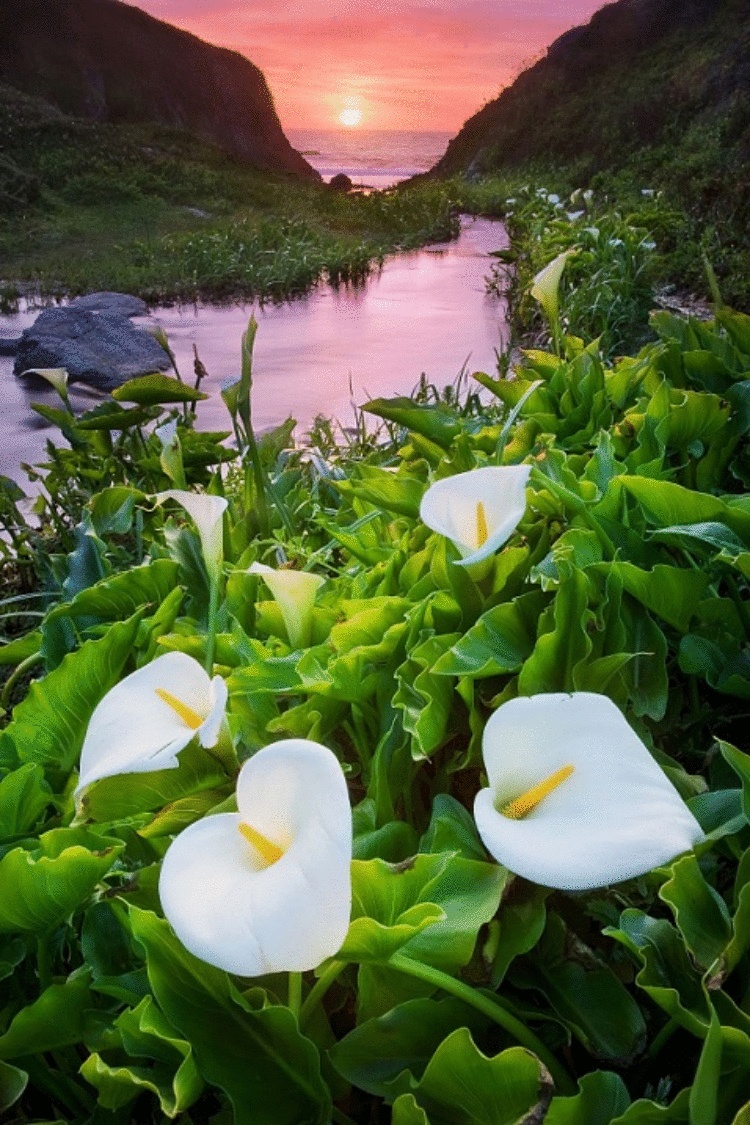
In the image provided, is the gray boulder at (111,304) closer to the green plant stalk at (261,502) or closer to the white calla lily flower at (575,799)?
the green plant stalk at (261,502)

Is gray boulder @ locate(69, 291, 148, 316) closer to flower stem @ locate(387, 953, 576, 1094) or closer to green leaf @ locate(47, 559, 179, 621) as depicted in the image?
green leaf @ locate(47, 559, 179, 621)

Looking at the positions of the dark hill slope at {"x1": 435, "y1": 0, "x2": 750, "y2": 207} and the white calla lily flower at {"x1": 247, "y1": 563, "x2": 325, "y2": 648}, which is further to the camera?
the dark hill slope at {"x1": 435, "y1": 0, "x2": 750, "y2": 207}

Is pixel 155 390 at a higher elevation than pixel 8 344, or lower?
higher

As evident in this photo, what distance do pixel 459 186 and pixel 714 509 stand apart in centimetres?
769

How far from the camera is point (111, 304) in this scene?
3.30m

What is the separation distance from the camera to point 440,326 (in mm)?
3340

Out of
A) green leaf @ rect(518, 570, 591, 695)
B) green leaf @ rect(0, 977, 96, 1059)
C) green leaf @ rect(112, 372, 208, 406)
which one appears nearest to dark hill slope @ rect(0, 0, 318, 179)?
green leaf @ rect(112, 372, 208, 406)

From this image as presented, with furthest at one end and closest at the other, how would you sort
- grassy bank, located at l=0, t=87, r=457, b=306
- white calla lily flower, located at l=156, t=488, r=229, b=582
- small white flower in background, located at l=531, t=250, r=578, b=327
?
grassy bank, located at l=0, t=87, r=457, b=306
small white flower in background, located at l=531, t=250, r=578, b=327
white calla lily flower, located at l=156, t=488, r=229, b=582

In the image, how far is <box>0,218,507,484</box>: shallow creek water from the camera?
2666mm

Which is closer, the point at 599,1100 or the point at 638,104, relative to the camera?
the point at 599,1100

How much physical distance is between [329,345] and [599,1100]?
317 centimetres

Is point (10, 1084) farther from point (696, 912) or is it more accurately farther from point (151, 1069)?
point (696, 912)

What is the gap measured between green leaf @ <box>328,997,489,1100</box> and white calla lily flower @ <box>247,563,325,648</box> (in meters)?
0.22

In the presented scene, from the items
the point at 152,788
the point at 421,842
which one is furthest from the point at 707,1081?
the point at 152,788
